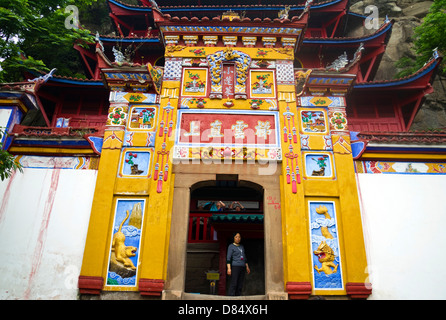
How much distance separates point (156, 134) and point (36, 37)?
8.93m

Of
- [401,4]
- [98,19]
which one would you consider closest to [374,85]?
[401,4]

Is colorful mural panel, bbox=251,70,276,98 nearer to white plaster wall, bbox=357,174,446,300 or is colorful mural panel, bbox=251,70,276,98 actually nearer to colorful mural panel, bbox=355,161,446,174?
colorful mural panel, bbox=355,161,446,174

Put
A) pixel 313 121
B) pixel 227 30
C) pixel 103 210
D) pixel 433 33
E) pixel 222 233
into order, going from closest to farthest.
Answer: pixel 103 210, pixel 313 121, pixel 227 30, pixel 222 233, pixel 433 33

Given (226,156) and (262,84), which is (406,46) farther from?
(226,156)

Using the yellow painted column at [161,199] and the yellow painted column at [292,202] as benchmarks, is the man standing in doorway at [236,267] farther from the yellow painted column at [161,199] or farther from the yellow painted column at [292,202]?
the yellow painted column at [161,199]

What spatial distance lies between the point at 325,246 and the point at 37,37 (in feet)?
44.0

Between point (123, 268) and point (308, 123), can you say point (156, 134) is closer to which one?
point (123, 268)

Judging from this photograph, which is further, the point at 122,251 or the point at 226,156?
the point at 226,156

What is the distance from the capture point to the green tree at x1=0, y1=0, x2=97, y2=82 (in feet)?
37.9

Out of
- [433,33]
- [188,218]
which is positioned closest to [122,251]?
[188,218]

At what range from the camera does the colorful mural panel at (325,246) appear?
23.2 feet

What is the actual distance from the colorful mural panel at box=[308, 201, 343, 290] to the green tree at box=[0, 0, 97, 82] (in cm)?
900

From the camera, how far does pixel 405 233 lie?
7.47 metres

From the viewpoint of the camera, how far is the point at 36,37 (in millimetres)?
13766
